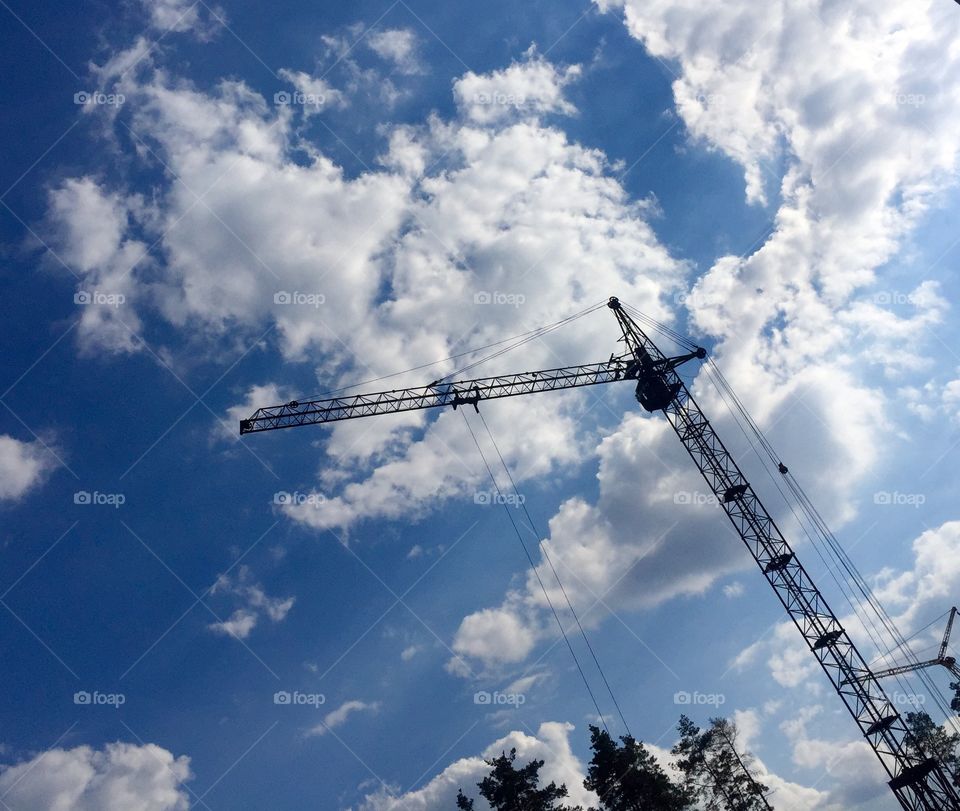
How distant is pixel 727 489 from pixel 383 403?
1127 inches

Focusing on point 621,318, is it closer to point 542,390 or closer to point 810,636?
point 542,390

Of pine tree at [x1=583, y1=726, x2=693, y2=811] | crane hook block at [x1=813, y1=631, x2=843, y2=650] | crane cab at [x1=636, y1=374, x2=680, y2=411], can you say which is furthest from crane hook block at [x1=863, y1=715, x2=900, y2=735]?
crane cab at [x1=636, y1=374, x2=680, y2=411]

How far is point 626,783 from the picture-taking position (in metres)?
37.2

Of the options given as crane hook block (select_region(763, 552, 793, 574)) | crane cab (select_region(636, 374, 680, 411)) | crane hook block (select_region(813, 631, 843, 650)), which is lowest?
crane hook block (select_region(813, 631, 843, 650))

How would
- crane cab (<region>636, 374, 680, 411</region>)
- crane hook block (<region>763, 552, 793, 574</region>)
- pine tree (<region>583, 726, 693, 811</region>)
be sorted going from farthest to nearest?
crane cab (<region>636, 374, 680, 411</region>) < crane hook block (<region>763, 552, 793, 574</region>) < pine tree (<region>583, 726, 693, 811</region>)

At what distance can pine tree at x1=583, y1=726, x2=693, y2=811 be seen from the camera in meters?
37.0

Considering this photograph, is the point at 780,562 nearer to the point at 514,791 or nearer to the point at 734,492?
the point at 734,492

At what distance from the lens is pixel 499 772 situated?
126 feet

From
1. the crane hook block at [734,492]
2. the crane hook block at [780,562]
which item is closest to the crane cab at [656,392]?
the crane hook block at [734,492]

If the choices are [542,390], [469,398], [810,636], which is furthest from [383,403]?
[810,636]

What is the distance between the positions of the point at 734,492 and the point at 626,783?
70.0 ft

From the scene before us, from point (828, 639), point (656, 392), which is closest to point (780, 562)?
point (828, 639)

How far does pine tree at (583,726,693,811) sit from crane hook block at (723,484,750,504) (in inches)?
733

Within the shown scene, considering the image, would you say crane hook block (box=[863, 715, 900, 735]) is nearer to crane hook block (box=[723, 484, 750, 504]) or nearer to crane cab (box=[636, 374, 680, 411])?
crane hook block (box=[723, 484, 750, 504])
